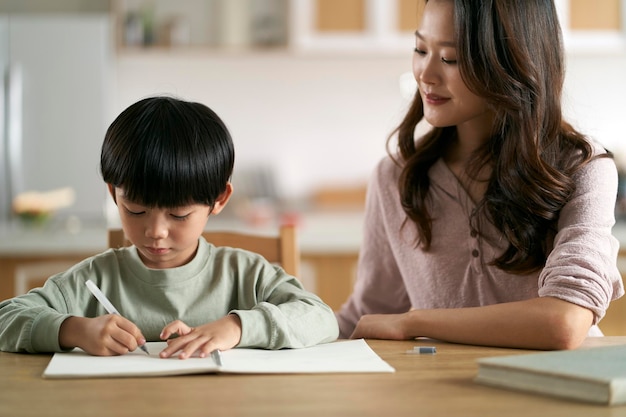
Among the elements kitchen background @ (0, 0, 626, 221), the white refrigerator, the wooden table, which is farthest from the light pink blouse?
the white refrigerator

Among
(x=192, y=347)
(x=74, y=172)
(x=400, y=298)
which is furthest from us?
(x=74, y=172)

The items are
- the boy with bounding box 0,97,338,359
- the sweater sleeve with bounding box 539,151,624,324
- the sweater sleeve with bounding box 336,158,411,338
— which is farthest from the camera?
the sweater sleeve with bounding box 336,158,411,338

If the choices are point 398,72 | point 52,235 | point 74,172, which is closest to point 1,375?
point 52,235

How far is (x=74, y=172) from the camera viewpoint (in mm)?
4082

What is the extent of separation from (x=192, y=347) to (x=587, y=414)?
516mm

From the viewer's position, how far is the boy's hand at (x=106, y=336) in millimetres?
1214

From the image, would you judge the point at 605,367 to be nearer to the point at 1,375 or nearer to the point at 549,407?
the point at 549,407

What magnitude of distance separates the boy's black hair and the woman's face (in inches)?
15.8

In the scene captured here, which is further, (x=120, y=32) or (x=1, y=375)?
(x=120, y=32)

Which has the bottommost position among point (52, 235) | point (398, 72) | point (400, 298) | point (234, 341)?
point (52, 235)

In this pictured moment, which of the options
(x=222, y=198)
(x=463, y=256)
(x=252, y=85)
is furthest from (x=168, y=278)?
(x=252, y=85)

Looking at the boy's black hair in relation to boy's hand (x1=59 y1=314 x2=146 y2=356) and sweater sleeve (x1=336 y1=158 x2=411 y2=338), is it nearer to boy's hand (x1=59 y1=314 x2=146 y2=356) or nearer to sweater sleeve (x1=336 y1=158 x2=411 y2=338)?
boy's hand (x1=59 y1=314 x2=146 y2=356)

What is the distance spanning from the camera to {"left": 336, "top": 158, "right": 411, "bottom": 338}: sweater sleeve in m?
1.86

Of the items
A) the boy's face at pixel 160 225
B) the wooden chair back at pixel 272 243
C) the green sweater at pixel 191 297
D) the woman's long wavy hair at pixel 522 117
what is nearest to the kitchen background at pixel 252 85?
the wooden chair back at pixel 272 243
